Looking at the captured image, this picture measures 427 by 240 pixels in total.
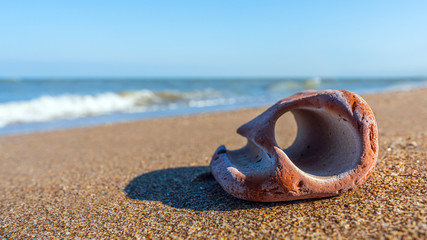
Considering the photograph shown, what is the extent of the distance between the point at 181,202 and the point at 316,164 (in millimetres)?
1291

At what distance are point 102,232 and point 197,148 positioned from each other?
9.20ft

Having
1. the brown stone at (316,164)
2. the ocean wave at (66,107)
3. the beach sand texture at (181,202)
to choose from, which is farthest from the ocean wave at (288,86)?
the brown stone at (316,164)

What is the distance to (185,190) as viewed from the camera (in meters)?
2.98

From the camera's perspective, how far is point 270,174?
232 centimetres

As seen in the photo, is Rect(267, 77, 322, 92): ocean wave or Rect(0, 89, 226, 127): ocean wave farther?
Rect(267, 77, 322, 92): ocean wave

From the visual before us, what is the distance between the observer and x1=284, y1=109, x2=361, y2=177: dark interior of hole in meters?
2.47

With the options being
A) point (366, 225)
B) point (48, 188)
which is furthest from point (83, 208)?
point (366, 225)

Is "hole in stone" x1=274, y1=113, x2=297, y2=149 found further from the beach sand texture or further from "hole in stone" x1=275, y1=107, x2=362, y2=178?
"hole in stone" x1=275, y1=107, x2=362, y2=178

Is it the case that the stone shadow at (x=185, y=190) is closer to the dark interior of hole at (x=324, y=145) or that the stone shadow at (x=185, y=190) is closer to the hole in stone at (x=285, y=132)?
the dark interior of hole at (x=324, y=145)

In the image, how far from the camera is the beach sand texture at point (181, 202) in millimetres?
2049

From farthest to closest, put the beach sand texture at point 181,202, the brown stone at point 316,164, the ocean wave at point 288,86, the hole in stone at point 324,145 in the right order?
the ocean wave at point 288,86, the hole in stone at point 324,145, the brown stone at point 316,164, the beach sand texture at point 181,202

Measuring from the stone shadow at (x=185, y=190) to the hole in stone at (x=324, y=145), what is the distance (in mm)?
574

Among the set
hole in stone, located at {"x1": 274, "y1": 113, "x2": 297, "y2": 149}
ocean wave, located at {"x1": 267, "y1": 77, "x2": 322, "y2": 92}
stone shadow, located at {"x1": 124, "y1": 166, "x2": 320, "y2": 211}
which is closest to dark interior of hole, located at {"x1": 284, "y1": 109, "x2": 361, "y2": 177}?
stone shadow, located at {"x1": 124, "y1": 166, "x2": 320, "y2": 211}

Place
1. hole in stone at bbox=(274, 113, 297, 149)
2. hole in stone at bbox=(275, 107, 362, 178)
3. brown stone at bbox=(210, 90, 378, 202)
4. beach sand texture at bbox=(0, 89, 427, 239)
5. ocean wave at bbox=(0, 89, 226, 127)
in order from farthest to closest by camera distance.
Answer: ocean wave at bbox=(0, 89, 226, 127) < hole in stone at bbox=(274, 113, 297, 149) < hole in stone at bbox=(275, 107, 362, 178) < brown stone at bbox=(210, 90, 378, 202) < beach sand texture at bbox=(0, 89, 427, 239)
